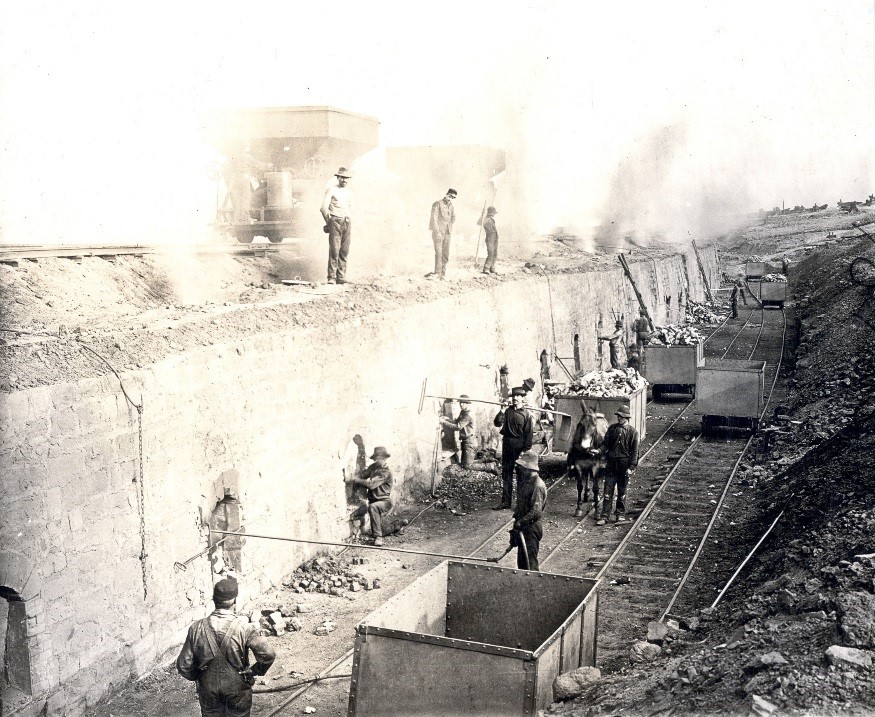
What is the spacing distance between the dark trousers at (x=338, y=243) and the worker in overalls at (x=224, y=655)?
899 cm

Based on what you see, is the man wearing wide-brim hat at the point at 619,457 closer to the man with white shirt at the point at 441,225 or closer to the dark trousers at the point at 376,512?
the dark trousers at the point at 376,512

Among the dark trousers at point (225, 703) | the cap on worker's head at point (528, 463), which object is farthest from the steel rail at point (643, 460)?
the dark trousers at point (225, 703)

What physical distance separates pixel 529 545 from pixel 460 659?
365cm

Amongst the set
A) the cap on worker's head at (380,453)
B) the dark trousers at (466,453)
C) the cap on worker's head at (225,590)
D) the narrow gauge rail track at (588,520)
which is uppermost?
the cap on worker's head at (225,590)

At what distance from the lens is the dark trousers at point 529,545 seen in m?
9.62

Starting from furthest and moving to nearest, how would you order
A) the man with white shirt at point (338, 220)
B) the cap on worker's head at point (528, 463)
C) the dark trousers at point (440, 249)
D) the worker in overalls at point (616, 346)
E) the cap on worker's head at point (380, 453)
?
the worker in overalls at point (616, 346), the dark trousers at point (440, 249), the man with white shirt at point (338, 220), the cap on worker's head at point (380, 453), the cap on worker's head at point (528, 463)

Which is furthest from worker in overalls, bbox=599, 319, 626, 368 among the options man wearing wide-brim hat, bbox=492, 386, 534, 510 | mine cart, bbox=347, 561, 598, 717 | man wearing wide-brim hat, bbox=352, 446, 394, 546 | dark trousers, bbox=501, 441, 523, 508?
mine cart, bbox=347, 561, 598, 717

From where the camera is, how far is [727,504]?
13.9 m

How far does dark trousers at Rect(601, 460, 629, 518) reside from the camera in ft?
43.0

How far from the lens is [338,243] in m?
14.7

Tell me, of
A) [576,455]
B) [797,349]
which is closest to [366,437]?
[576,455]

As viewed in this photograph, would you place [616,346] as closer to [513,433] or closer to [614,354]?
[614,354]

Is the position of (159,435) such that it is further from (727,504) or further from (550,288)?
(550,288)

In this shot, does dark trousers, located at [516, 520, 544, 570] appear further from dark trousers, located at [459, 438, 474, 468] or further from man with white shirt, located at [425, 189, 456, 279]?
man with white shirt, located at [425, 189, 456, 279]
